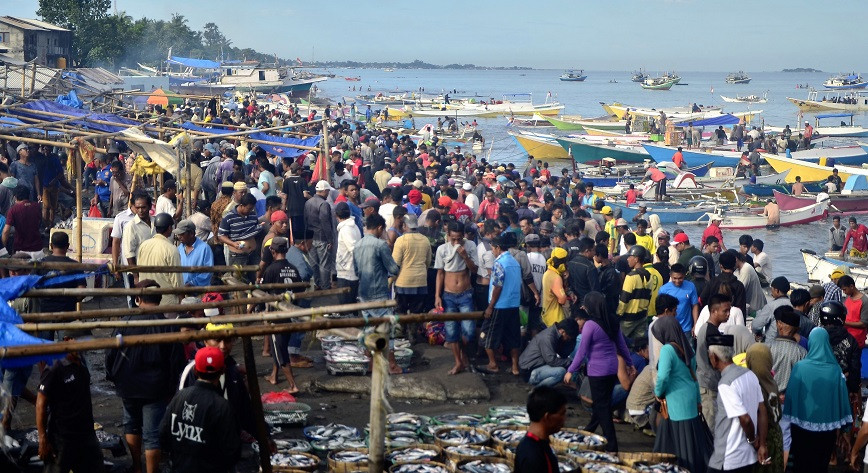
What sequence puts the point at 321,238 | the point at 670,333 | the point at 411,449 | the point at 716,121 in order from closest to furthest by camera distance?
the point at 411,449 < the point at 670,333 < the point at 321,238 < the point at 716,121

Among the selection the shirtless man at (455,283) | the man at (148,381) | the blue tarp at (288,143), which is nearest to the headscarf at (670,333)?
the shirtless man at (455,283)

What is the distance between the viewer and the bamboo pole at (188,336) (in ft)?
14.3

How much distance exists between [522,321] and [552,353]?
4.06 ft

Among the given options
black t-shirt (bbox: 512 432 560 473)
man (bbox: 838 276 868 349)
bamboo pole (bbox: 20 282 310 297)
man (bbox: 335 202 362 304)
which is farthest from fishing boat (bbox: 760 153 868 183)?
black t-shirt (bbox: 512 432 560 473)

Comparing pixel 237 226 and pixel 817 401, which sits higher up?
pixel 237 226

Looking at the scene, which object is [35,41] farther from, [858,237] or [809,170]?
[858,237]

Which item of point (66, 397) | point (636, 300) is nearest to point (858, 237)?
point (636, 300)

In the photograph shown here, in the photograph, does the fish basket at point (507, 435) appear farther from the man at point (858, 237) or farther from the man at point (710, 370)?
the man at point (858, 237)

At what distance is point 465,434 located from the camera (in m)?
7.98

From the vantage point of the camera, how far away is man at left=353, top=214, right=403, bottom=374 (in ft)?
34.1

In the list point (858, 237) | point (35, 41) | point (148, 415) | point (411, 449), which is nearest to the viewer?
point (148, 415)

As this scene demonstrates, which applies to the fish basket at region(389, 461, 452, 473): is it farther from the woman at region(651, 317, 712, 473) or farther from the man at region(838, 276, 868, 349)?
the man at region(838, 276, 868, 349)

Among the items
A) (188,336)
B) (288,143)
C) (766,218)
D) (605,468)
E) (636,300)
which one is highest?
(288,143)

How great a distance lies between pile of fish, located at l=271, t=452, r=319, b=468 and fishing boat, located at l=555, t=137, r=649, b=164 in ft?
112
